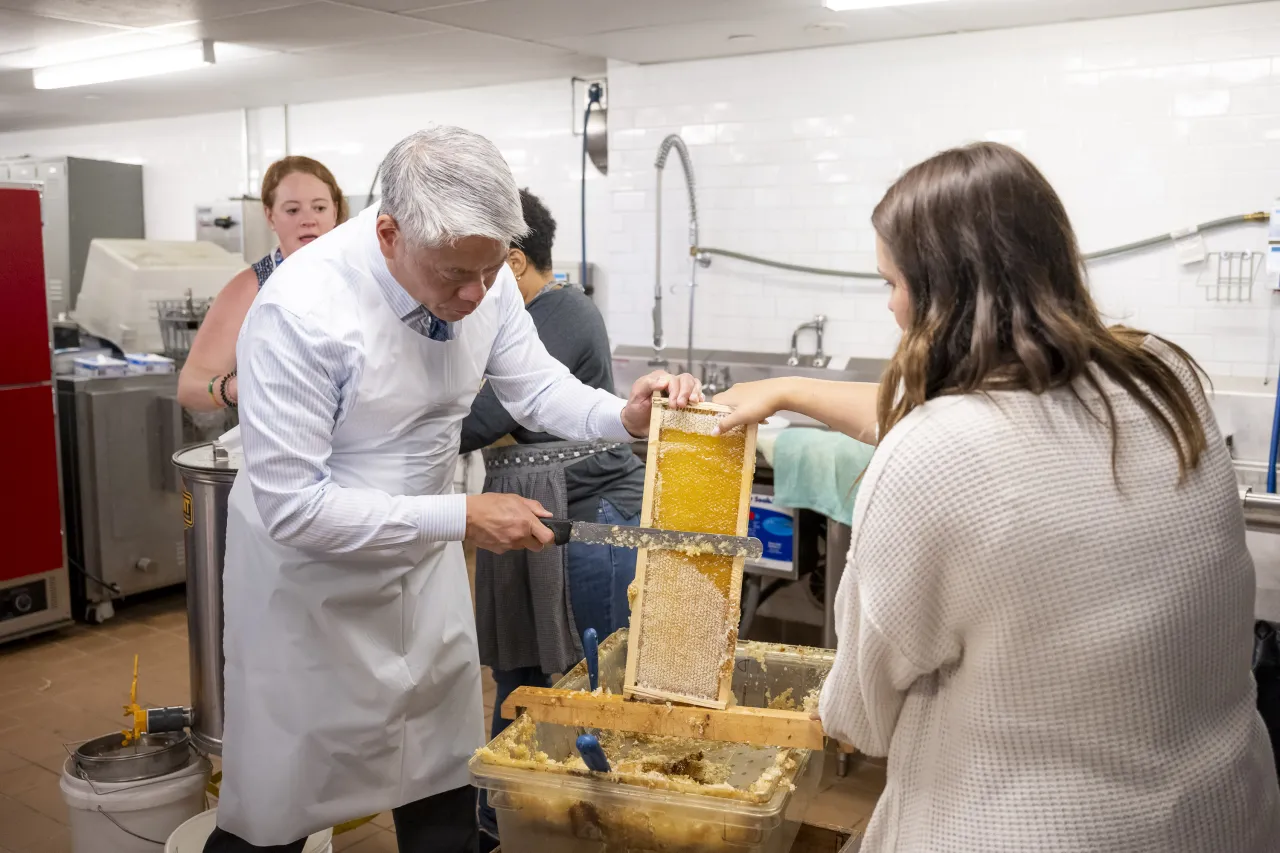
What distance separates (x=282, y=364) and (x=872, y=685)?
1103 mm

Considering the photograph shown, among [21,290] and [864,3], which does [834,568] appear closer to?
[864,3]

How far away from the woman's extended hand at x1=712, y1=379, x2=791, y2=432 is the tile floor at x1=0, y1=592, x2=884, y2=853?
4.70 ft

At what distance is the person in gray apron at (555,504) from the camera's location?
2.79m

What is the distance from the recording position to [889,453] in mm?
1188

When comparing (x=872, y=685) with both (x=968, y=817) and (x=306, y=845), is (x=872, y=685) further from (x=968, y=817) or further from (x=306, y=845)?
(x=306, y=845)

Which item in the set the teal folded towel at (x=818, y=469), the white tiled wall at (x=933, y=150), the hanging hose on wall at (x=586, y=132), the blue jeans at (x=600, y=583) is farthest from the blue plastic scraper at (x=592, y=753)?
the hanging hose on wall at (x=586, y=132)

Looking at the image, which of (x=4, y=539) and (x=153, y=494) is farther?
(x=153, y=494)

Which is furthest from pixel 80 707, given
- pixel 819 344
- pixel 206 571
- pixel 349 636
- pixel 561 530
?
pixel 819 344

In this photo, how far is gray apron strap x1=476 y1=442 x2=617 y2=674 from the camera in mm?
2785

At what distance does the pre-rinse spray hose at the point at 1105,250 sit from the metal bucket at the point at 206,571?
6.94 ft

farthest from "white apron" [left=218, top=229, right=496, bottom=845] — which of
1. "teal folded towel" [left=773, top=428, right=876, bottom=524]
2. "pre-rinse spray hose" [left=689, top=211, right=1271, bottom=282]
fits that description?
"pre-rinse spray hose" [left=689, top=211, right=1271, bottom=282]

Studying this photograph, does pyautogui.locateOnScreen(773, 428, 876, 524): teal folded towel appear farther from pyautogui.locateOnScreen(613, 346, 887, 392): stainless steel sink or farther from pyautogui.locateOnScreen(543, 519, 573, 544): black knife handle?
pyautogui.locateOnScreen(543, 519, 573, 544): black knife handle

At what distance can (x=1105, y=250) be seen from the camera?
14.6ft

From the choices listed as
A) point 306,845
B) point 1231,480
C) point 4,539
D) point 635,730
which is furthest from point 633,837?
point 4,539
